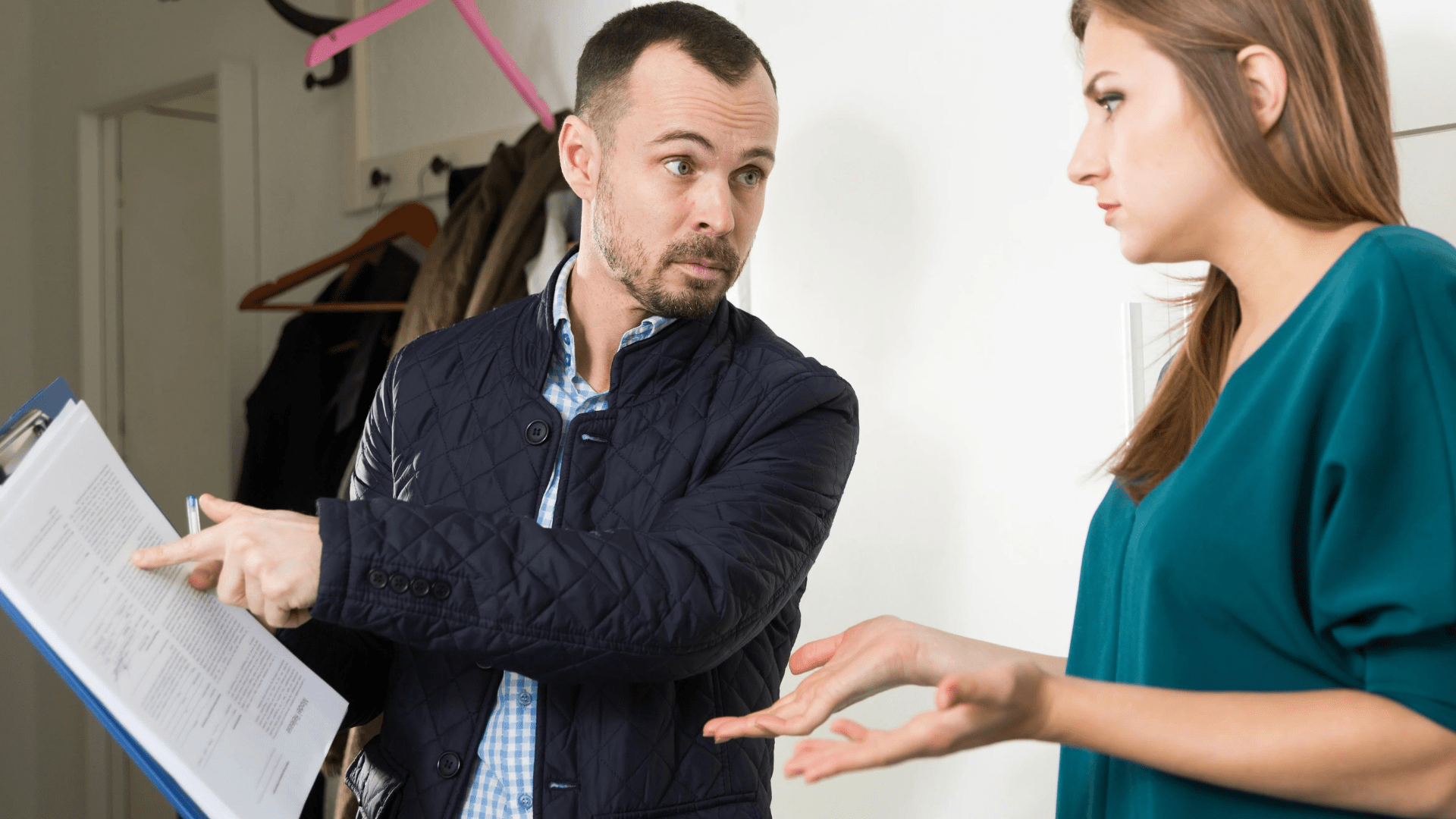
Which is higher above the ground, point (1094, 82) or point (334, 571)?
point (1094, 82)

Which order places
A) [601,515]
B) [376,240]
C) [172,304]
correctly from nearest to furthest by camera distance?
[601,515], [376,240], [172,304]

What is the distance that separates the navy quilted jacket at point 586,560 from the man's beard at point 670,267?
0.08 ft

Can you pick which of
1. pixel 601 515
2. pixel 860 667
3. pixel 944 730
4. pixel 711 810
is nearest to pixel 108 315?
pixel 601 515

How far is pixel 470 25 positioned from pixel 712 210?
0.98 meters

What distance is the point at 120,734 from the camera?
686mm

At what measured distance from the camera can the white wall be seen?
4.31 ft

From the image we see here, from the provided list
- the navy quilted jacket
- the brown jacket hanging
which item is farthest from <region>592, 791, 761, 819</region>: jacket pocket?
the brown jacket hanging

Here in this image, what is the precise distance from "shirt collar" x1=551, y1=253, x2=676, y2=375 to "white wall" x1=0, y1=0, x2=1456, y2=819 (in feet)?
1.60

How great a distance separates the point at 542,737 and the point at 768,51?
1.10m

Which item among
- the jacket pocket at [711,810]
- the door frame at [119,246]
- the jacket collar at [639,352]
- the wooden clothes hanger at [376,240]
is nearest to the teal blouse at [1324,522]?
the jacket pocket at [711,810]

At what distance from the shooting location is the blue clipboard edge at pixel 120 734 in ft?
2.14

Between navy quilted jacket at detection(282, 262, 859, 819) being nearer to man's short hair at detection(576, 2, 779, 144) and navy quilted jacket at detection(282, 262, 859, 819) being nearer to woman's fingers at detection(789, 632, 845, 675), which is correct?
woman's fingers at detection(789, 632, 845, 675)

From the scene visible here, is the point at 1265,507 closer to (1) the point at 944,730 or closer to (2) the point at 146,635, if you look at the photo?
(1) the point at 944,730

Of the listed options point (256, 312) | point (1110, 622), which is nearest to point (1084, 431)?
point (1110, 622)
